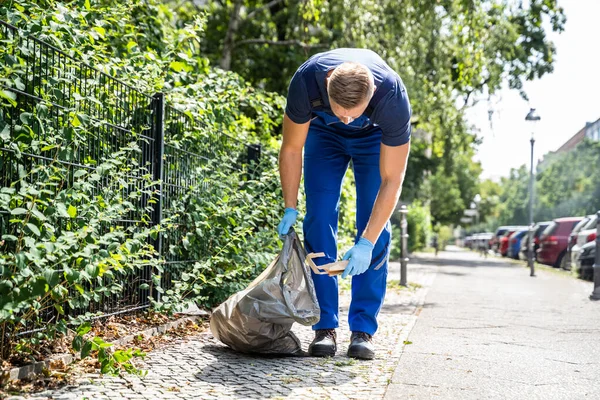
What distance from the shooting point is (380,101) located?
12.2 feet

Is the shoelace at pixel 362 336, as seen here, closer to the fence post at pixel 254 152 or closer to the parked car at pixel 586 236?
the fence post at pixel 254 152

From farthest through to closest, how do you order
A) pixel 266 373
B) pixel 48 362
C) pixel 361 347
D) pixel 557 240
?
1. pixel 557 240
2. pixel 361 347
3. pixel 266 373
4. pixel 48 362

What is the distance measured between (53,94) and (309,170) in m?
1.60

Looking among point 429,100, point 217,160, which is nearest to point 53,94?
point 217,160

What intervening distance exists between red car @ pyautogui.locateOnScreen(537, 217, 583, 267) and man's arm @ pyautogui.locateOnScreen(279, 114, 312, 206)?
1640cm

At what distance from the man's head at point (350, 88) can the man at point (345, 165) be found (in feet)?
0.13

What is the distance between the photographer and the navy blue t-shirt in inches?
147

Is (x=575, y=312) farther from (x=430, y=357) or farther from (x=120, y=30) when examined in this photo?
(x=120, y=30)

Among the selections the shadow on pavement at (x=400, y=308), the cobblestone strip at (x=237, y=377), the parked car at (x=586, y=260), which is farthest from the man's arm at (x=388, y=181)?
the parked car at (x=586, y=260)

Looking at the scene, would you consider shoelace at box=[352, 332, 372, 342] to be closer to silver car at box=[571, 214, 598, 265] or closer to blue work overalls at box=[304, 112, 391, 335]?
blue work overalls at box=[304, 112, 391, 335]

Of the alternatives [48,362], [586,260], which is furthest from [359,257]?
[586,260]

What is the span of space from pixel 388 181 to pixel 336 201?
0.58m

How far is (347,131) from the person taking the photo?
436cm

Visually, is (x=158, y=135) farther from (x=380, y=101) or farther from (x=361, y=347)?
(x=361, y=347)
